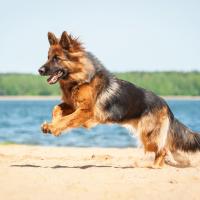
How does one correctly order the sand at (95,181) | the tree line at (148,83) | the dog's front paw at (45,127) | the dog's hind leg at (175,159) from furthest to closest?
1. the tree line at (148,83)
2. the dog's hind leg at (175,159)
3. the dog's front paw at (45,127)
4. the sand at (95,181)

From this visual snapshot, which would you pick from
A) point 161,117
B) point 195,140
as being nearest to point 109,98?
point 161,117

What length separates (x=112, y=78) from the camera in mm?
10391

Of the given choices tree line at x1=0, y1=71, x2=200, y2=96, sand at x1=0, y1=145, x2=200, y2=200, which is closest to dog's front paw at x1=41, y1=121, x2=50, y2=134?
sand at x1=0, y1=145, x2=200, y2=200

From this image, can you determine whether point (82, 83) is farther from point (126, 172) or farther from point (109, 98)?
point (126, 172)

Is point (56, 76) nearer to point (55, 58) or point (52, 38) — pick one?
point (55, 58)

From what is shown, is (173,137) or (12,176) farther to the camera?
(173,137)

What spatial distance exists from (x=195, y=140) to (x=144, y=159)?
155cm

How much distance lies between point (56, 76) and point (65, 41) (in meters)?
0.64

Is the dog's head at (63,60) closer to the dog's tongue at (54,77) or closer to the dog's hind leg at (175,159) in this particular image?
the dog's tongue at (54,77)

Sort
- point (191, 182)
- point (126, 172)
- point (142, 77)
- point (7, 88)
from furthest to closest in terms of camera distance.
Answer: point (7, 88) → point (142, 77) → point (126, 172) → point (191, 182)

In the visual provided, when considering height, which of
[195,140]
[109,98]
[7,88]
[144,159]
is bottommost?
[7,88]

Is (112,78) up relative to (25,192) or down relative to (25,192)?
up

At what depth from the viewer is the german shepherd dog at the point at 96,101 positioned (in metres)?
9.95

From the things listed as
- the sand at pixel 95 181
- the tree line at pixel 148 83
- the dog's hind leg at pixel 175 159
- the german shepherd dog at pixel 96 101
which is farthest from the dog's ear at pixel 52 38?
the tree line at pixel 148 83
